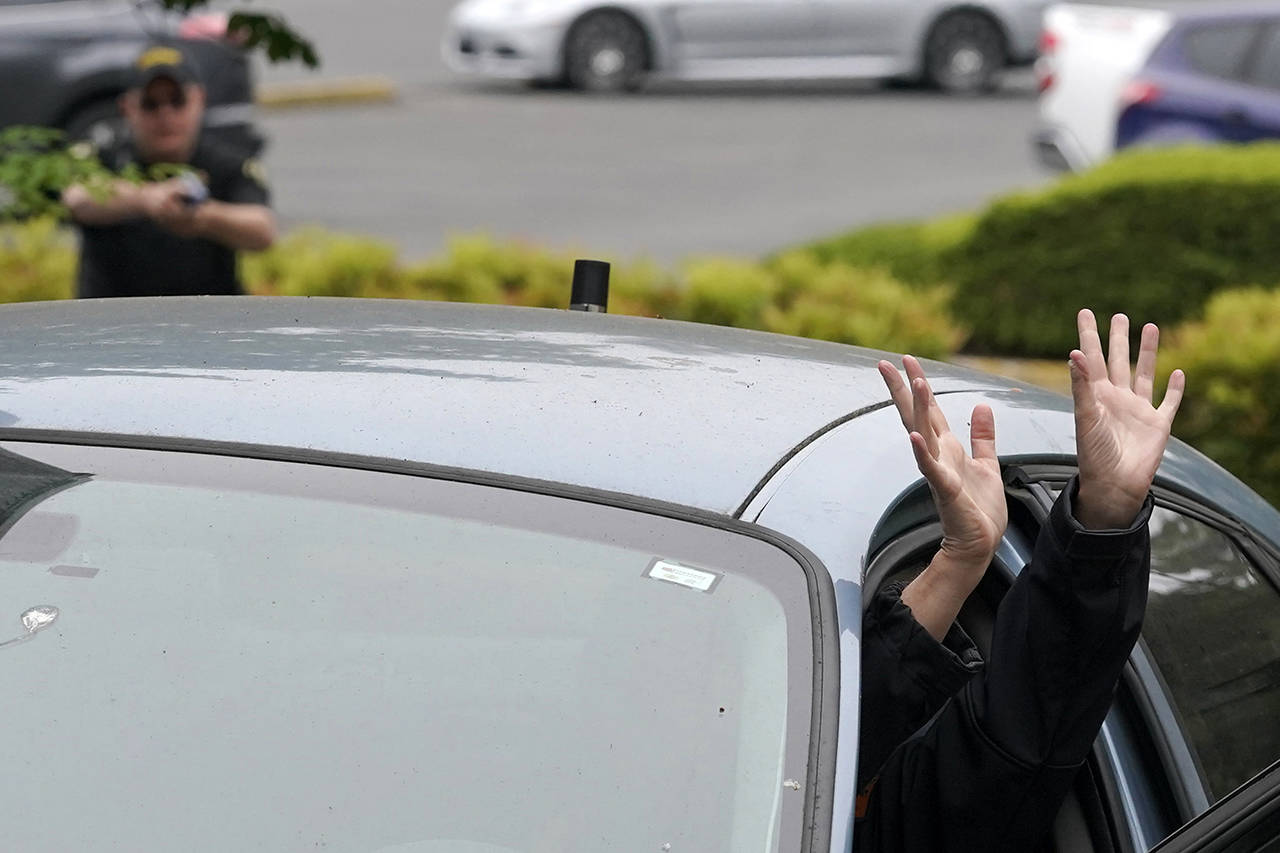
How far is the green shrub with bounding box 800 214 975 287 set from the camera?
28.5ft

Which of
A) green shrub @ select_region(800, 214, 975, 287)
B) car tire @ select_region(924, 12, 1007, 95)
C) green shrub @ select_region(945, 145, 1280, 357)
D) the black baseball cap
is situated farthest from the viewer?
car tire @ select_region(924, 12, 1007, 95)

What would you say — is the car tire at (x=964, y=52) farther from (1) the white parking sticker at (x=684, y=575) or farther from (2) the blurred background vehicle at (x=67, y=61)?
(1) the white parking sticker at (x=684, y=575)

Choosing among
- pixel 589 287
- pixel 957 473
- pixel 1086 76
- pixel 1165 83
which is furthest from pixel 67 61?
pixel 957 473

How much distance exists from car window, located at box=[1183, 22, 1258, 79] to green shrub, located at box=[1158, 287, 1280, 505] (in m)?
6.25

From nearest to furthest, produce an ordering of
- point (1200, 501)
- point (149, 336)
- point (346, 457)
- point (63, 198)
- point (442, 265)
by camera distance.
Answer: point (346, 457), point (149, 336), point (1200, 501), point (63, 198), point (442, 265)

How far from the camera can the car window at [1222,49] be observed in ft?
38.2

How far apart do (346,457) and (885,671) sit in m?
0.61

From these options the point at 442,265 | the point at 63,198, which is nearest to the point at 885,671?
the point at 63,198

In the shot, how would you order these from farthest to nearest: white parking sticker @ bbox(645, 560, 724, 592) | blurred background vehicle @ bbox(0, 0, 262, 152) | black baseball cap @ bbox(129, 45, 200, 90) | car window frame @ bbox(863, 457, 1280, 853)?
blurred background vehicle @ bbox(0, 0, 262, 152) < black baseball cap @ bbox(129, 45, 200, 90) < car window frame @ bbox(863, 457, 1280, 853) < white parking sticker @ bbox(645, 560, 724, 592)

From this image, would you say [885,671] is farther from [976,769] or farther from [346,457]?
[346,457]

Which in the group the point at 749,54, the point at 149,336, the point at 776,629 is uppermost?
the point at 149,336

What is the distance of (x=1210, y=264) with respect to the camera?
317 inches

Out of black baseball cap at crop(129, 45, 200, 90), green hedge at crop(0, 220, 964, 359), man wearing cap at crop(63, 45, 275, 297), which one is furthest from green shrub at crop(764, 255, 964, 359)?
black baseball cap at crop(129, 45, 200, 90)

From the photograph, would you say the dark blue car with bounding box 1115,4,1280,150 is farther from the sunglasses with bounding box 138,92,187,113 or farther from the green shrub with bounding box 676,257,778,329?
the sunglasses with bounding box 138,92,187,113
